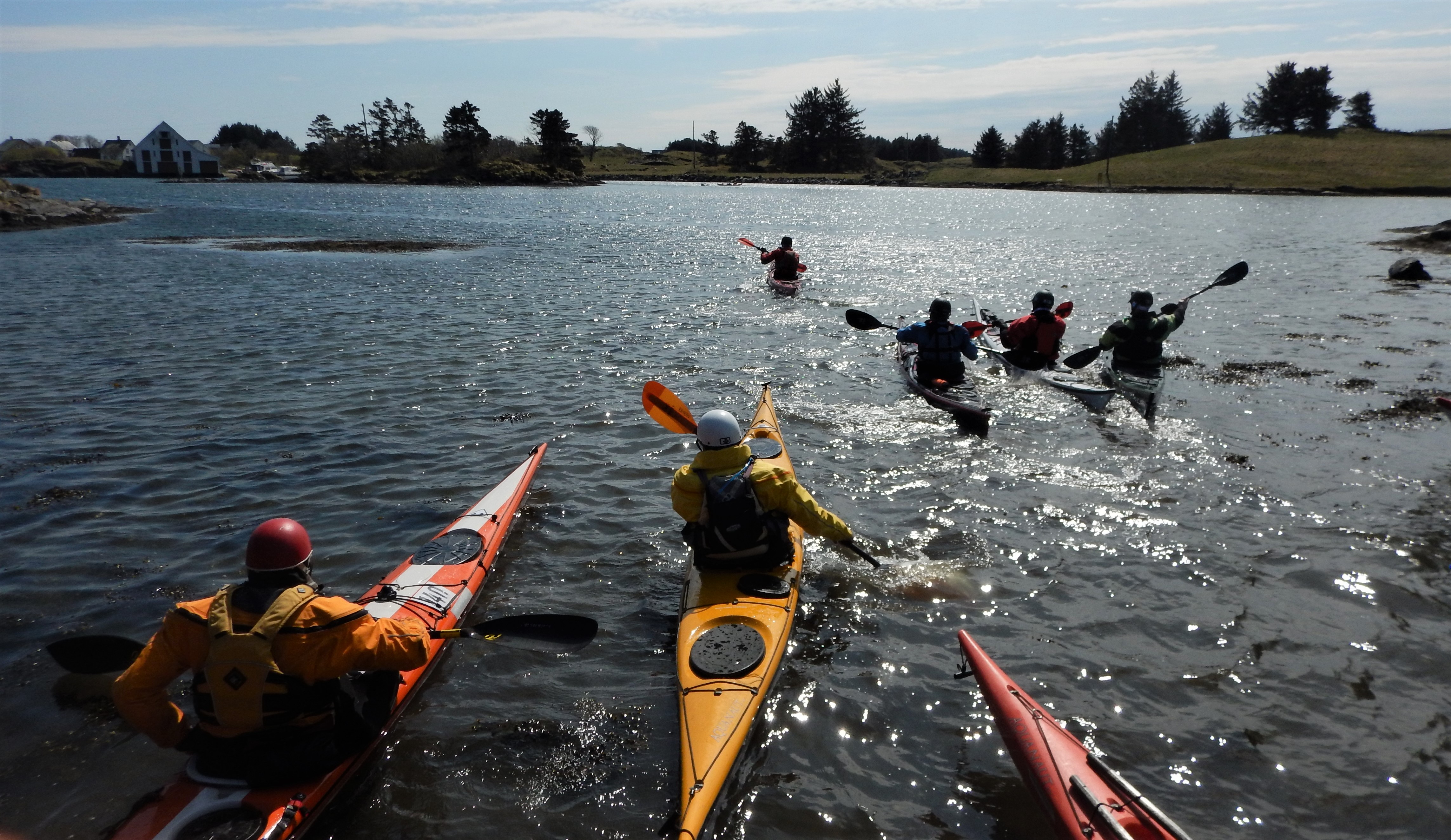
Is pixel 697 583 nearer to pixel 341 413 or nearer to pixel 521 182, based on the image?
pixel 341 413

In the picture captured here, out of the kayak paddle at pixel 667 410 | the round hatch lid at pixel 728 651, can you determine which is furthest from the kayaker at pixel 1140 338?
the round hatch lid at pixel 728 651

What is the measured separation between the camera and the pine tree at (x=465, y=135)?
316ft

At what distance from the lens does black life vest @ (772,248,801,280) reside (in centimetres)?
2242

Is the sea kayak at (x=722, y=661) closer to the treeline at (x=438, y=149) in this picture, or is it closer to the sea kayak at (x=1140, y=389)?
the sea kayak at (x=1140, y=389)

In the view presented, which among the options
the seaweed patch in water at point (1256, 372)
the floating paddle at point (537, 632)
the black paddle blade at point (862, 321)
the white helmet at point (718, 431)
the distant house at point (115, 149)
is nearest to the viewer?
the floating paddle at point (537, 632)

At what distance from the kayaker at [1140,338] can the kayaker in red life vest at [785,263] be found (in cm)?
1116

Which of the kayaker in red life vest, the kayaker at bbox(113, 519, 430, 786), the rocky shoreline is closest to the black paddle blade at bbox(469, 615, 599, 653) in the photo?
the kayaker at bbox(113, 519, 430, 786)

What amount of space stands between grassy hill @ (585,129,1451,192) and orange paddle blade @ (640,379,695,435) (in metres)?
79.9

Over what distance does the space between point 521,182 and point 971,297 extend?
276 ft

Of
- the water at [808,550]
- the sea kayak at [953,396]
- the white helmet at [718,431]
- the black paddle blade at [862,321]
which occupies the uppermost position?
the black paddle blade at [862,321]

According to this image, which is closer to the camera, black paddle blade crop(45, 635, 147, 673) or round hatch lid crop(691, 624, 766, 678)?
black paddle blade crop(45, 635, 147, 673)

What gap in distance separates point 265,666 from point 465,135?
10570 cm

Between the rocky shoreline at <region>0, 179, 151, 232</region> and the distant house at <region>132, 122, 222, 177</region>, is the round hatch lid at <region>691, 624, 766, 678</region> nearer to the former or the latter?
the rocky shoreline at <region>0, 179, 151, 232</region>

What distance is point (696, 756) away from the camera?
4391 mm
